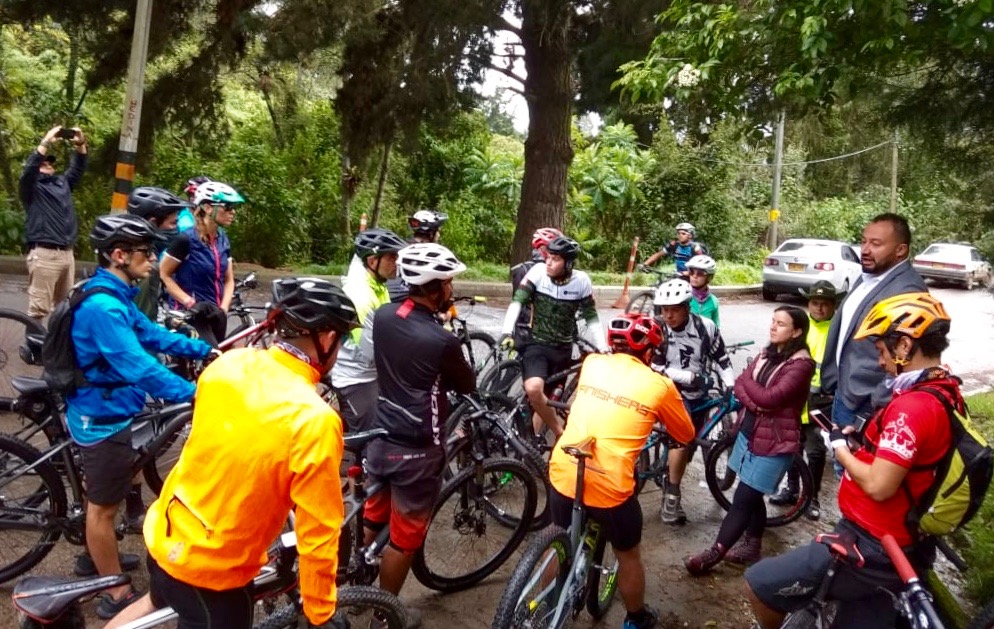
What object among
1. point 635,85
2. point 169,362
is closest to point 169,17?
point 169,362

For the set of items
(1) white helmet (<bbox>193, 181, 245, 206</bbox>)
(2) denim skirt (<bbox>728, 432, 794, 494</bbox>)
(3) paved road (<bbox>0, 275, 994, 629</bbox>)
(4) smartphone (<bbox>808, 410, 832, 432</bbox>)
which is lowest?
(3) paved road (<bbox>0, 275, 994, 629</bbox>)

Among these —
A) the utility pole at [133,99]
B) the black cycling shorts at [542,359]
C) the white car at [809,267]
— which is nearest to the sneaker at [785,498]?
the black cycling shorts at [542,359]

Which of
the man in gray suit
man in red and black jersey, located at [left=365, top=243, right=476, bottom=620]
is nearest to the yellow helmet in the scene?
the man in gray suit

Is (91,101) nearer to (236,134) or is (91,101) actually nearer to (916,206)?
(236,134)

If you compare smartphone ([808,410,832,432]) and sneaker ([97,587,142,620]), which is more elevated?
smartphone ([808,410,832,432])

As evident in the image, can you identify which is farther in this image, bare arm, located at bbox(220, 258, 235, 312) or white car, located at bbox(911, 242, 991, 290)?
white car, located at bbox(911, 242, 991, 290)

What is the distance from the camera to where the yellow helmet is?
9.57 ft

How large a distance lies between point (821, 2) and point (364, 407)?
386 centimetres

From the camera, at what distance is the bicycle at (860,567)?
2.65 m

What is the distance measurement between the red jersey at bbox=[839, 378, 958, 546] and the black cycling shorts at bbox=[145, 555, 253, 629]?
234 cm

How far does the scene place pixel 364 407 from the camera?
16.0 feet

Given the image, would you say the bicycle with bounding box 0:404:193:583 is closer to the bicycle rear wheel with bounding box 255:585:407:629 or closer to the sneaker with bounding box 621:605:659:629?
the bicycle rear wheel with bounding box 255:585:407:629

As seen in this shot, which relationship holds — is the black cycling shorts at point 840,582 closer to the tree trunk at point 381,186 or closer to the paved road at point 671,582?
the paved road at point 671,582

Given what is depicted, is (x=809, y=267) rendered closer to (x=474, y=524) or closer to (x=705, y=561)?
(x=705, y=561)
